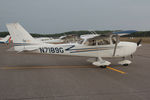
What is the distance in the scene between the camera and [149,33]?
9669 cm

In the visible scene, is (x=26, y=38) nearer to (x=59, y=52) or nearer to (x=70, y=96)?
(x=59, y=52)

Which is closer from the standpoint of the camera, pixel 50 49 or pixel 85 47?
pixel 50 49

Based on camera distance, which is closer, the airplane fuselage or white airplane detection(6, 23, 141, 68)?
white airplane detection(6, 23, 141, 68)

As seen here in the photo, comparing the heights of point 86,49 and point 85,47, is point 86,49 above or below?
below

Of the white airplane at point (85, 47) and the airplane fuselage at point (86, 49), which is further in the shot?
the airplane fuselage at point (86, 49)

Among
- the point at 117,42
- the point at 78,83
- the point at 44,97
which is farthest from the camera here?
the point at 117,42

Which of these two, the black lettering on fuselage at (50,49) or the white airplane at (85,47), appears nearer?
the white airplane at (85,47)

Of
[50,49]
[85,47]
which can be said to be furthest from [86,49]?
[50,49]

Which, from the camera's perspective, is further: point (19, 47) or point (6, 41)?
point (6, 41)

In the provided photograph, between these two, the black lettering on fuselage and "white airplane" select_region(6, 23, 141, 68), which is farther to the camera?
the black lettering on fuselage

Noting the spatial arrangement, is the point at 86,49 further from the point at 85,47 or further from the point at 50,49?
the point at 50,49

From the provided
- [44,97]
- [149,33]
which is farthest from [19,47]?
[149,33]

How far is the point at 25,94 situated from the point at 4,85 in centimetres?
124

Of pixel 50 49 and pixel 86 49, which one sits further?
pixel 86 49
